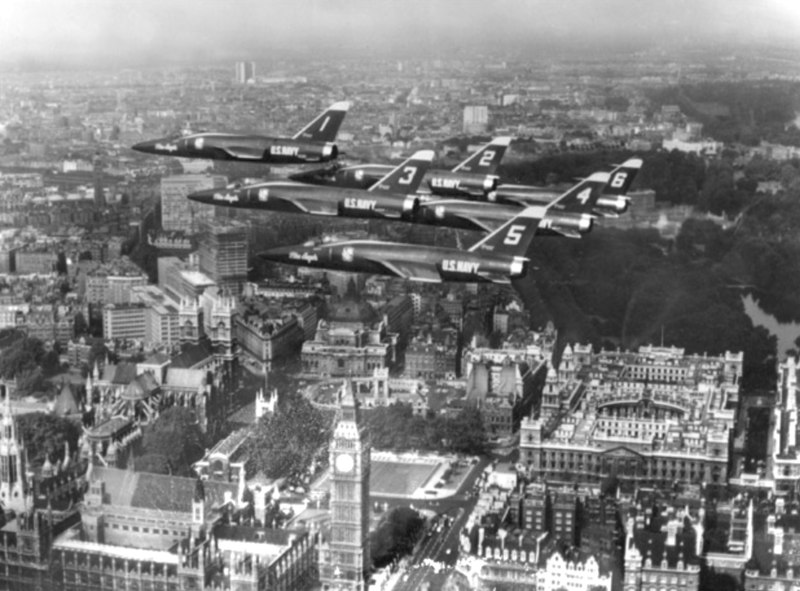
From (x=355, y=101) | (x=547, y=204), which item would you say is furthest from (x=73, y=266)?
(x=547, y=204)

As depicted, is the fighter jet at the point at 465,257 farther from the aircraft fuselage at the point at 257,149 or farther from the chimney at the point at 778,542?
the chimney at the point at 778,542

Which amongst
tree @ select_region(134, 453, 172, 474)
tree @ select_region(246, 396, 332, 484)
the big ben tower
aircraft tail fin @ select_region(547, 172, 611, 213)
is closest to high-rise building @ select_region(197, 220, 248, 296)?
tree @ select_region(246, 396, 332, 484)

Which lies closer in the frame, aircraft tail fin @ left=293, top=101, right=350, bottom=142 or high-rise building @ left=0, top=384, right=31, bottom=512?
aircraft tail fin @ left=293, top=101, right=350, bottom=142

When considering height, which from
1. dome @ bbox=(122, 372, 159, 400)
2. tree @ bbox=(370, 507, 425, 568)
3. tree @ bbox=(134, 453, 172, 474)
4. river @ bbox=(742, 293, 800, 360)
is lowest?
tree @ bbox=(370, 507, 425, 568)

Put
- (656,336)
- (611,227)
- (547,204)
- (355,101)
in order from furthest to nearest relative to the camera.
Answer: (656,336)
(611,227)
(355,101)
(547,204)

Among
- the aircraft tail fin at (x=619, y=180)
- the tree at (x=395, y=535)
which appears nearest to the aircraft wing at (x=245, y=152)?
the aircraft tail fin at (x=619, y=180)

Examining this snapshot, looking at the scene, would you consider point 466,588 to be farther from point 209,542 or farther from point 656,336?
point 656,336

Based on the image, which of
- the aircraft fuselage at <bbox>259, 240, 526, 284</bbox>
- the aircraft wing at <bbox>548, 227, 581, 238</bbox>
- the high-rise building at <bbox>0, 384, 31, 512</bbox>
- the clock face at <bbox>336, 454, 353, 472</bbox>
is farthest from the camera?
the high-rise building at <bbox>0, 384, 31, 512</bbox>

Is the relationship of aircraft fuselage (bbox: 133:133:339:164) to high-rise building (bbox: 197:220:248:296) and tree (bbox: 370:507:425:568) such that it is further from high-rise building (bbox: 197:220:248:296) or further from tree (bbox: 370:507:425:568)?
high-rise building (bbox: 197:220:248:296)

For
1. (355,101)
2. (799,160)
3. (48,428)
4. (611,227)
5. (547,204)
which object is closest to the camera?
(547,204)
